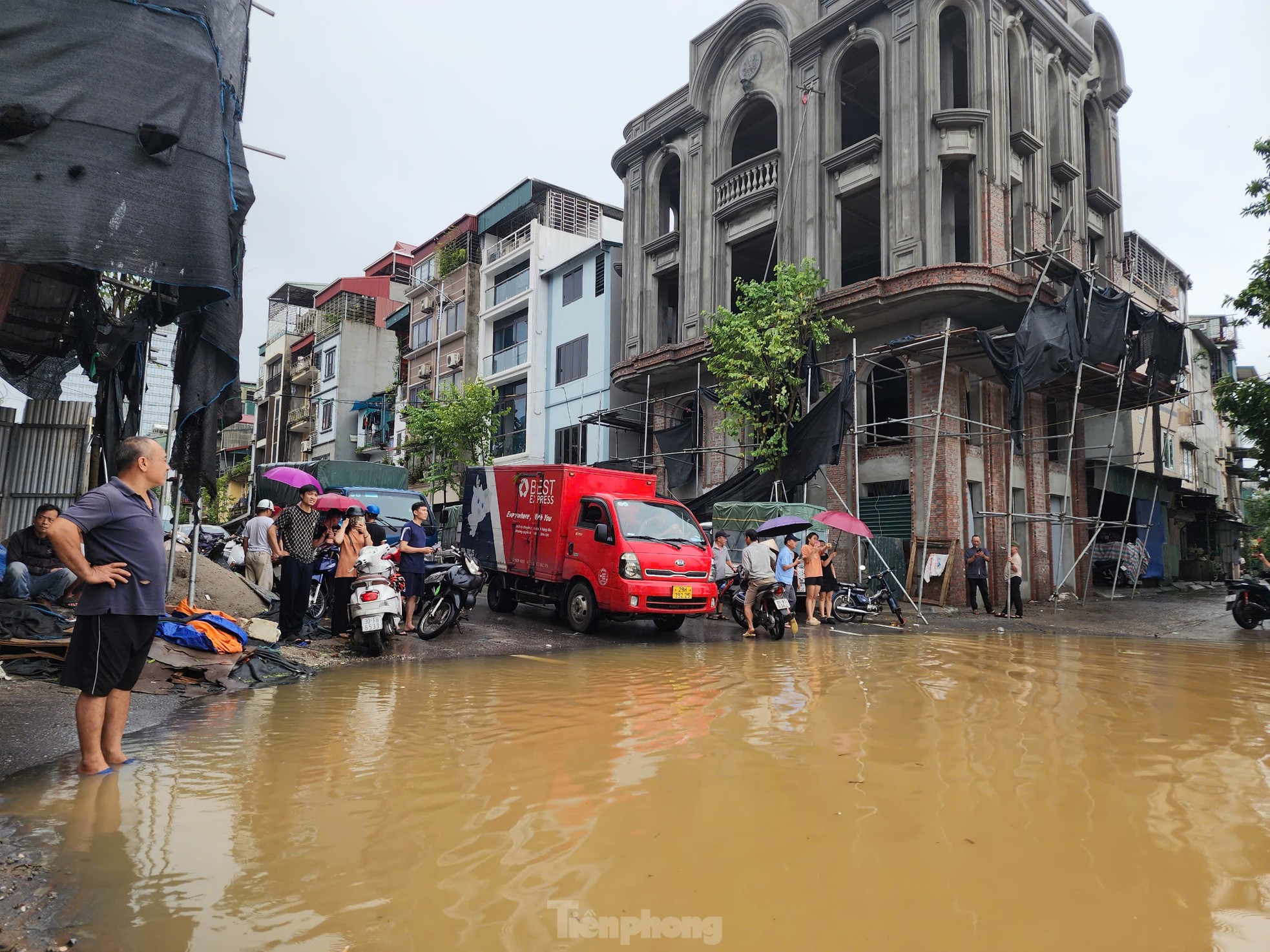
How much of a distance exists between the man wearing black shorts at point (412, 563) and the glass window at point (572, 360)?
770 inches

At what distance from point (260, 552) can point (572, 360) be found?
1835 cm

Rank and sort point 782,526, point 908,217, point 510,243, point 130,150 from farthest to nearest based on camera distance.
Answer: point 510,243
point 908,217
point 782,526
point 130,150

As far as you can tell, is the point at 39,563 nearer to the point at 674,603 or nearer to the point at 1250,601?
the point at 674,603

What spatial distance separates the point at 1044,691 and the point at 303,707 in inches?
234

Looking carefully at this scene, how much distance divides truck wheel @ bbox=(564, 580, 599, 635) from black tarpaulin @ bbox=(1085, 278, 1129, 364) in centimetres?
1300

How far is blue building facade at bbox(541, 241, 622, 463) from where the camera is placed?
93.9 ft

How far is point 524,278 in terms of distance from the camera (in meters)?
33.2

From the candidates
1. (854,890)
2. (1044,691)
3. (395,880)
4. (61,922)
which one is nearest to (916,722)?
(1044,691)

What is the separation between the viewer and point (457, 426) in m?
30.5

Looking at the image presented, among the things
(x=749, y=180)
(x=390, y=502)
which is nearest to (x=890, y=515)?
(x=749, y=180)

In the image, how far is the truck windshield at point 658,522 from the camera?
11570mm

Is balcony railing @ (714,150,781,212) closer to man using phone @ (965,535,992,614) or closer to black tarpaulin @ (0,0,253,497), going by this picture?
man using phone @ (965,535,992,614)

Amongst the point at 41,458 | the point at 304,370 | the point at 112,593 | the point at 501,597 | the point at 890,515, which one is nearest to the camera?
the point at 112,593

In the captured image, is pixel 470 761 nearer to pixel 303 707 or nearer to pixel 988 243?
pixel 303 707
